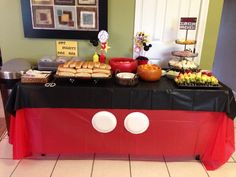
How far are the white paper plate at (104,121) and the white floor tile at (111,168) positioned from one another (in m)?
0.34

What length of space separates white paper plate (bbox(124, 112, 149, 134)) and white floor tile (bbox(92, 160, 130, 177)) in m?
0.34

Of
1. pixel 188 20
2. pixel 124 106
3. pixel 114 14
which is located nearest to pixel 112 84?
pixel 124 106

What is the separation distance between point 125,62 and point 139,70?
0.64 ft

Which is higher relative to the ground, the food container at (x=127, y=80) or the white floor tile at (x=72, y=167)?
the food container at (x=127, y=80)

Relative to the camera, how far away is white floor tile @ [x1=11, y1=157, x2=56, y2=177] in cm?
173

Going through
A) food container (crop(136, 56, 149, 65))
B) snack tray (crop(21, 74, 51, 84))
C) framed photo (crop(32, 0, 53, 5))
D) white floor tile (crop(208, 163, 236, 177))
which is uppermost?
framed photo (crop(32, 0, 53, 5))

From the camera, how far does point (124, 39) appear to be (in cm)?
219

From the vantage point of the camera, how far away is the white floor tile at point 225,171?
178 cm

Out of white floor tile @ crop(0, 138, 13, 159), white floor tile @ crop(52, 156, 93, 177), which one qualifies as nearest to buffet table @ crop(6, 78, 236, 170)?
white floor tile @ crop(52, 156, 93, 177)

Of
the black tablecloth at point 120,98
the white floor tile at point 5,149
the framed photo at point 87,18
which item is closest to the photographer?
the black tablecloth at point 120,98

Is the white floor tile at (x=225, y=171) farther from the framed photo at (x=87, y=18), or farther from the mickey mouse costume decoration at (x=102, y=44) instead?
the framed photo at (x=87, y=18)

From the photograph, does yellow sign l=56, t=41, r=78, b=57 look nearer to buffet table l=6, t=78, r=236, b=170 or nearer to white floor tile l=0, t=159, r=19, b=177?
buffet table l=6, t=78, r=236, b=170

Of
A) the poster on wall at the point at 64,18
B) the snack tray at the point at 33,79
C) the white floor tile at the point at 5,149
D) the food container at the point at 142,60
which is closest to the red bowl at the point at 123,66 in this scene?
the food container at the point at 142,60

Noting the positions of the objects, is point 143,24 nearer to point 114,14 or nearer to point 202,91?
point 114,14
